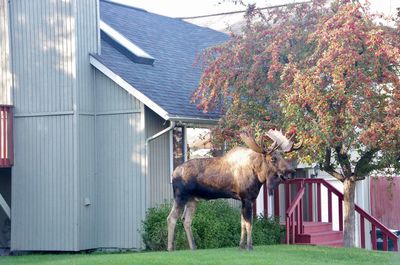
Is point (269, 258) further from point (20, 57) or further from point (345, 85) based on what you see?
point (20, 57)

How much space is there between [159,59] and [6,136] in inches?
198

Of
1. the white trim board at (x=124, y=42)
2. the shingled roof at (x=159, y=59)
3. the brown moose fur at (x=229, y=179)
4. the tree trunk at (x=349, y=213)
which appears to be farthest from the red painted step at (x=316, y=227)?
the white trim board at (x=124, y=42)

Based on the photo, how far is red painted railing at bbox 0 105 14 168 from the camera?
64.7ft

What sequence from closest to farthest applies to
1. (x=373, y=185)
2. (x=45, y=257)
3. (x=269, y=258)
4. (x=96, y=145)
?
(x=269, y=258)
(x=45, y=257)
(x=96, y=145)
(x=373, y=185)

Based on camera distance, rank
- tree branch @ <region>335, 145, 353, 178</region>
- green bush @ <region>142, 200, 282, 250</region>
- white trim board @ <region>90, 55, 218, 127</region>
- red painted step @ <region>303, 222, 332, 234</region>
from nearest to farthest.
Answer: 1. tree branch @ <region>335, 145, 353, 178</region>
2. green bush @ <region>142, 200, 282, 250</region>
3. white trim board @ <region>90, 55, 218, 127</region>
4. red painted step @ <region>303, 222, 332, 234</region>

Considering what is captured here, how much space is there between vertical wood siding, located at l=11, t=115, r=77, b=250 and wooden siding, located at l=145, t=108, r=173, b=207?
1.77 metres

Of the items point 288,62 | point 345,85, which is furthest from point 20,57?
point 345,85

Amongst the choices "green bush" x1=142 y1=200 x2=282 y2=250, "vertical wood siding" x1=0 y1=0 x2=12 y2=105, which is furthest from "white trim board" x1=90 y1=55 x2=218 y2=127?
"vertical wood siding" x1=0 y1=0 x2=12 y2=105

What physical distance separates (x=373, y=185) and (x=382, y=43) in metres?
12.0

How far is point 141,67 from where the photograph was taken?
832 inches

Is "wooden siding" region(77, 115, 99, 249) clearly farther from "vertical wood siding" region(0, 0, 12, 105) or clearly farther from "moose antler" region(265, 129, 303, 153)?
"moose antler" region(265, 129, 303, 153)

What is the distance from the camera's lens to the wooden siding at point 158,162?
63.6 ft

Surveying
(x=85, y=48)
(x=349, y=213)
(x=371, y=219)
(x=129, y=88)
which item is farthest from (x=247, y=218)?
(x=371, y=219)

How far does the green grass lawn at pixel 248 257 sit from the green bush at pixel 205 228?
1.52 meters
